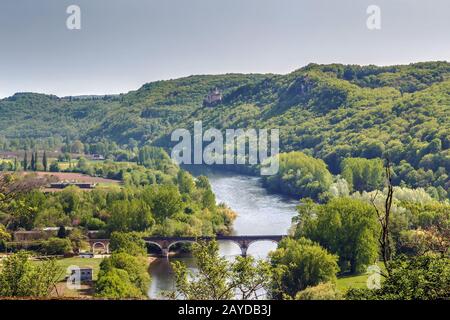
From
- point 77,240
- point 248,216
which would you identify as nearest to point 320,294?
point 77,240

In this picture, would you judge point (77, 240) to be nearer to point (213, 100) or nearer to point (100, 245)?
point (100, 245)

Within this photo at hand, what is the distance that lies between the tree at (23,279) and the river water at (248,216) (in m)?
5.00

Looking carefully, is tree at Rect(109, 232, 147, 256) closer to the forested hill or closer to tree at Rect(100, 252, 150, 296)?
tree at Rect(100, 252, 150, 296)

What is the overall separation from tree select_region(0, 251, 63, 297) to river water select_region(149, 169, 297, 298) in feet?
16.4

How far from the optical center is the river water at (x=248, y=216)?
1222 inches

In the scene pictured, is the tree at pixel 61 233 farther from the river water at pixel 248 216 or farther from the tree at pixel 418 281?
the tree at pixel 418 281

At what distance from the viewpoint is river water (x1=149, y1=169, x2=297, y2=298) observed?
31.0 m

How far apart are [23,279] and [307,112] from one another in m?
71.5

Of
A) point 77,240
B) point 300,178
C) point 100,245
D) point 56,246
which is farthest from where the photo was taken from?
point 300,178

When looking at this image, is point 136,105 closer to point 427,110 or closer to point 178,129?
point 178,129

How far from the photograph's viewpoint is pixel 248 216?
43.9 meters

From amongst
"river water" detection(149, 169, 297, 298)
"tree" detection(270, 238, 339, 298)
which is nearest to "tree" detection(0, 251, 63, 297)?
"river water" detection(149, 169, 297, 298)

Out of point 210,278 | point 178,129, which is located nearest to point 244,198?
point 210,278
